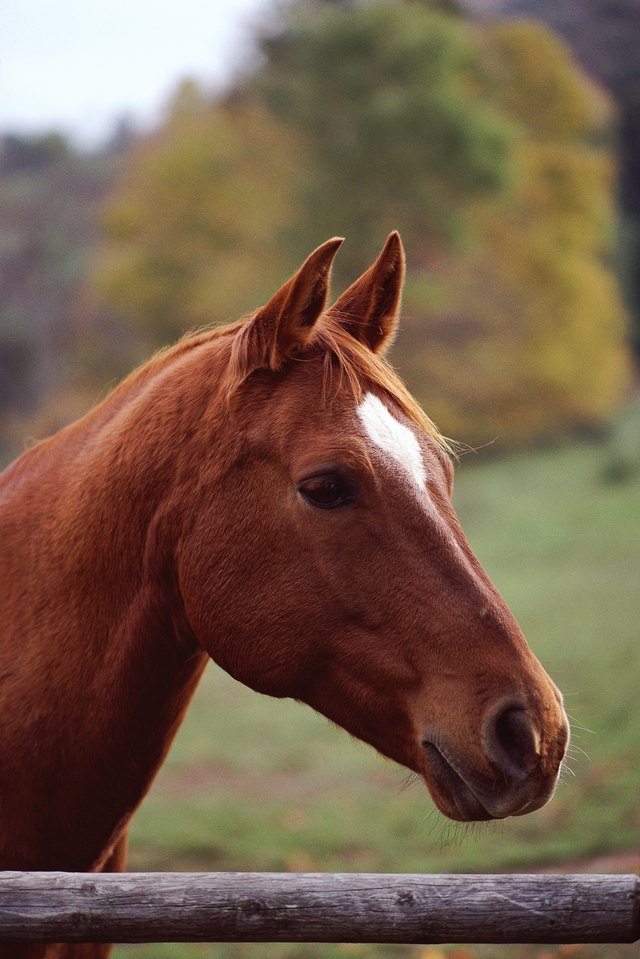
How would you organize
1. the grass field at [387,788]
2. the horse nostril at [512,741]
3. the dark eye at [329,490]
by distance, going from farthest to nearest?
1. the grass field at [387,788]
2. the dark eye at [329,490]
3. the horse nostril at [512,741]

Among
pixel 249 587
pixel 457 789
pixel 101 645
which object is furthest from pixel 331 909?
pixel 101 645

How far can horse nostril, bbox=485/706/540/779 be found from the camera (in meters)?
1.94

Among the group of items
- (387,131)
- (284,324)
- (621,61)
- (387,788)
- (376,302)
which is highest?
(284,324)

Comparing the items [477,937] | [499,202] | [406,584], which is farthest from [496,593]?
[499,202]

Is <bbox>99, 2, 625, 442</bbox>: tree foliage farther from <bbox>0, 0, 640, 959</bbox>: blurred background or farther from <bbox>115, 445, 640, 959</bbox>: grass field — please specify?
<bbox>115, 445, 640, 959</bbox>: grass field

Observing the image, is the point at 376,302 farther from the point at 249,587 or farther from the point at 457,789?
the point at 457,789

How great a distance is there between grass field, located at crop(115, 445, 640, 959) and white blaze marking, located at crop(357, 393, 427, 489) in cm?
165

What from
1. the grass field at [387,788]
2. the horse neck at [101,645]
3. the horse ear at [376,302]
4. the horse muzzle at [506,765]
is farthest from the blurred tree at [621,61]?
the horse muzzle at [506,765]

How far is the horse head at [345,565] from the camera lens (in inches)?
80.4

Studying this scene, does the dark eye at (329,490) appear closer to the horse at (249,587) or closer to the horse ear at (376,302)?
the horse at (249,587)

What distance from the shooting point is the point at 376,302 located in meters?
2.66

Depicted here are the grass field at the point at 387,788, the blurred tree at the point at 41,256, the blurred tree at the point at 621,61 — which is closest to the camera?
the grass field at the point at 387,788

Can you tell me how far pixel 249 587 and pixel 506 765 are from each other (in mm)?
736

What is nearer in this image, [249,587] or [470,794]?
[470,794]
